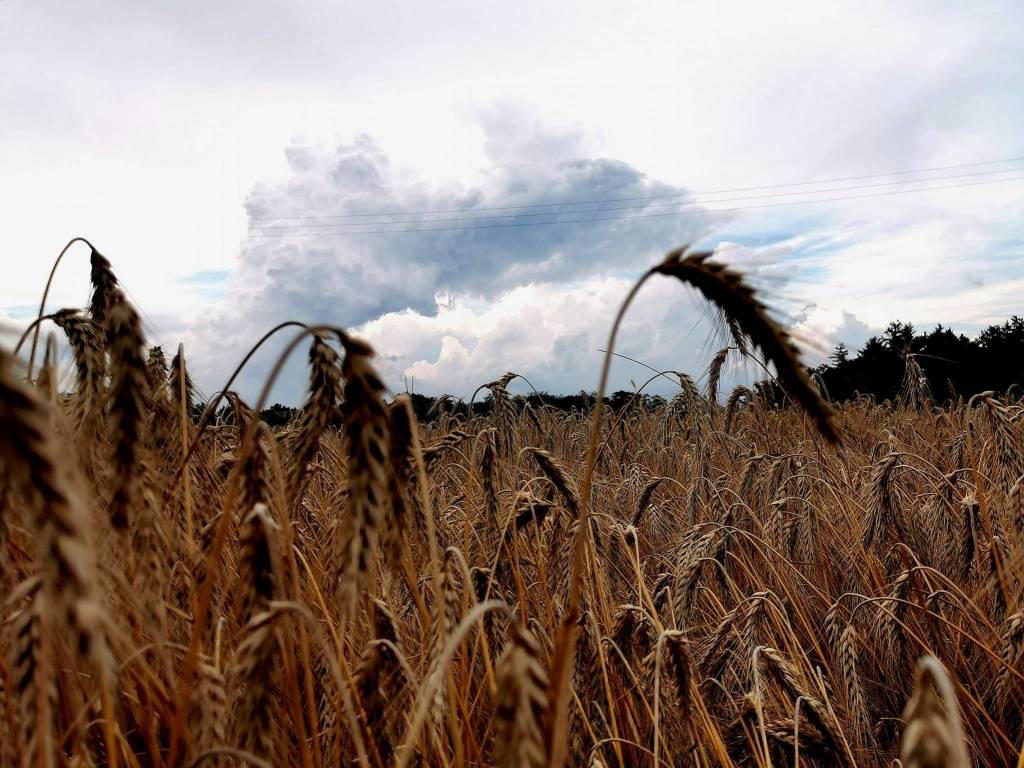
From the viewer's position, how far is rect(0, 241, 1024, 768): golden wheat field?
33.3 inches

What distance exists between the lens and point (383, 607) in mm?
1587

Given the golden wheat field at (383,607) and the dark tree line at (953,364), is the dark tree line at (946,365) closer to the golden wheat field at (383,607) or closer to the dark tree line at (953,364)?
the dark tree line at (953,364)

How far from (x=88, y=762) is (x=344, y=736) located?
0.56 meters

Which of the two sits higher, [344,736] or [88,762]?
[88,762]

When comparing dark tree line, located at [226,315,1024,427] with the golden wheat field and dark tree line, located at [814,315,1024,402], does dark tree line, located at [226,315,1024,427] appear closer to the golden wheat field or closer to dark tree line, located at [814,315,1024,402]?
dark tree line, located at [814,315,1024,402]

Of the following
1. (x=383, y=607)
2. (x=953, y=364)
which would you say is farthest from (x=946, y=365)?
(x=383, y=607)

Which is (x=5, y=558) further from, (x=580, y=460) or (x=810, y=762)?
(x=580, y=460)

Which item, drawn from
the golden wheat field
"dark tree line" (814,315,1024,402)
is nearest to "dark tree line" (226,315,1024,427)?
"dark tree line" (814,315,1024,402)

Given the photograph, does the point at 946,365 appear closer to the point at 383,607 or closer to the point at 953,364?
the point at 953,364

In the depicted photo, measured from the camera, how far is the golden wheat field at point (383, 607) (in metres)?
0.84

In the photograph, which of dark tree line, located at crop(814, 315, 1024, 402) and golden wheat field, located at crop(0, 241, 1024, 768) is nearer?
golden wheat field, located at crop(0, 241, 1024, 768)

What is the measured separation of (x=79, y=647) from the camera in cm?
61

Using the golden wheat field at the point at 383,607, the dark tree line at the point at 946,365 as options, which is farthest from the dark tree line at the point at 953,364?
the golden wheat field at the point at 383,607

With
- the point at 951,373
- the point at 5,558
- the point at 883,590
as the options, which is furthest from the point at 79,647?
the point at 951,373
